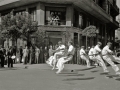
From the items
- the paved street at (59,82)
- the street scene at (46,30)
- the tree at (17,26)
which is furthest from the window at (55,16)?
the paved street at (59,82)

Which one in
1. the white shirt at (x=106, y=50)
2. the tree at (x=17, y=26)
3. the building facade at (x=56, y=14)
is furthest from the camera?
the building facade at (x=56, y=14)

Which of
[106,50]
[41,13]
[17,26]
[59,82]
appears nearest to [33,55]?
[17,26]

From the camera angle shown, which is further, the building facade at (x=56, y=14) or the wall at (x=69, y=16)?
the wall at (x=69, y=16)

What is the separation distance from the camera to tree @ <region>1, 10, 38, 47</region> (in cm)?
1873

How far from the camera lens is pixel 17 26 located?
19.1m

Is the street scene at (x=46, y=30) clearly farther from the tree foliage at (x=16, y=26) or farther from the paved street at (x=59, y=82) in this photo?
the paved street at (x=59, y=82)

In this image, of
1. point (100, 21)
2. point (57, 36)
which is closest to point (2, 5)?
point (57, 36)

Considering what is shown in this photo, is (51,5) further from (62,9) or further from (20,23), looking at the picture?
(20,23)

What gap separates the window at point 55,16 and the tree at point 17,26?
21.8 feet

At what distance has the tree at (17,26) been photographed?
61.5 ft

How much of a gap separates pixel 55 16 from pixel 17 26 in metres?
8.34

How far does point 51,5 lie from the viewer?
2581 centimetres

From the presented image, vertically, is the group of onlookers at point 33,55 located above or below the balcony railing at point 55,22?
below

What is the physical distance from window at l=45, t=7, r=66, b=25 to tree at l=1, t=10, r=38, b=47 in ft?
21.8
